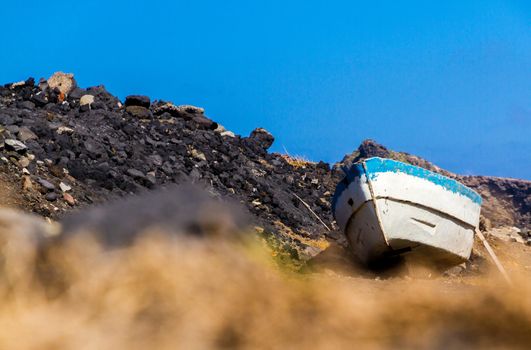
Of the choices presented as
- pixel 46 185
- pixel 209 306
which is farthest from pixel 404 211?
pixel 209 306

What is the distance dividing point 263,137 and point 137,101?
495 centimetres

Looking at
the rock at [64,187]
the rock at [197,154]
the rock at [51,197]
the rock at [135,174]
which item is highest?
the rock at [197,154]

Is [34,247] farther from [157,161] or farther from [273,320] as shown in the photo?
[157,161]

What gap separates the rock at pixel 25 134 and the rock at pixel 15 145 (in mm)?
791

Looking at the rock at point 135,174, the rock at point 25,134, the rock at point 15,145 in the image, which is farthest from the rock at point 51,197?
the rock at point 135,174

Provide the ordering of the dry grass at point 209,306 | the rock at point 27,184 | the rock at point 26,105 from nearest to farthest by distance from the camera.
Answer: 1. the dry grass at point 209,306
2. the rock at point 27,184
3. the rock at point 26,105

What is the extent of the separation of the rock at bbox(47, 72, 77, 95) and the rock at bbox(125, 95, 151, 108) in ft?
5.00

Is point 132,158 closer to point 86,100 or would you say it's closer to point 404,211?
point 86,100

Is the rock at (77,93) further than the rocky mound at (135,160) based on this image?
Yes

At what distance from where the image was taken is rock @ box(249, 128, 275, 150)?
23.8 m

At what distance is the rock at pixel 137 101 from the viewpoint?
2083 centimetres

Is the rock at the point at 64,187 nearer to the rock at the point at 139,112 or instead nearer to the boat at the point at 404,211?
the boat at the point at 404,211

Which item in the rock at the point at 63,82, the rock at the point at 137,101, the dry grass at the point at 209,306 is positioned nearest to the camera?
the dry grass at the point at 209,306

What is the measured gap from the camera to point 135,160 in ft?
51.9
